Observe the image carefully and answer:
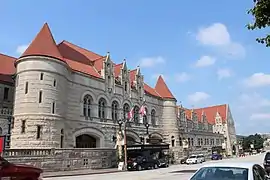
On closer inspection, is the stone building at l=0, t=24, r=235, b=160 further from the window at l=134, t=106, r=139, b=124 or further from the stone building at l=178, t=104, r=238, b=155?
the stone building at l=178, t=104, r=238, b=155

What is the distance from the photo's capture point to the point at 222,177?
6.93m

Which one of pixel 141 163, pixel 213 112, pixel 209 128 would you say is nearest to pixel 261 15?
pixel 141 163

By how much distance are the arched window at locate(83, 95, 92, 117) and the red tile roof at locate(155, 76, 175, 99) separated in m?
21.3

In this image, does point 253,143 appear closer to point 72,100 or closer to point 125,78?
point 125,78

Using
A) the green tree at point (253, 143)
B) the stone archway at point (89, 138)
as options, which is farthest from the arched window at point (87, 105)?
the green tree at point (253, 143)

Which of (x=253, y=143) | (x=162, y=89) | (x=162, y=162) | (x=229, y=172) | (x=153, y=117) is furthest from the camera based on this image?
(x=253, y=143)

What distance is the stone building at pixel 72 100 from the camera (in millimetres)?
34344

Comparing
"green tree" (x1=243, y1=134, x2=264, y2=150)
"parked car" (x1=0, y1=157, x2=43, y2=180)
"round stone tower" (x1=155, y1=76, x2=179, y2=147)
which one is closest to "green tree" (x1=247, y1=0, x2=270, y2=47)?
"parked car" (x1=0, y1=157, x2=43, y2=180)

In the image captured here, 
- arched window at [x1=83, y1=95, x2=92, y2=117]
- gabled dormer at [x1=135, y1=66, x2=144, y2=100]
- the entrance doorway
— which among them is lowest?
the entrance doorway

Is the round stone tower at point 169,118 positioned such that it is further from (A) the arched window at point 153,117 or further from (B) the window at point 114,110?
(B) the window at point 114,110

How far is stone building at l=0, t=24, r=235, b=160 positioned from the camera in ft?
113

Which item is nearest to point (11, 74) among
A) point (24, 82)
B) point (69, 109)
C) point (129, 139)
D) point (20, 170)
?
point (24, 82)

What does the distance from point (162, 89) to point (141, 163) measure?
26.1m

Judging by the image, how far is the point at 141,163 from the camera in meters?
37.4
